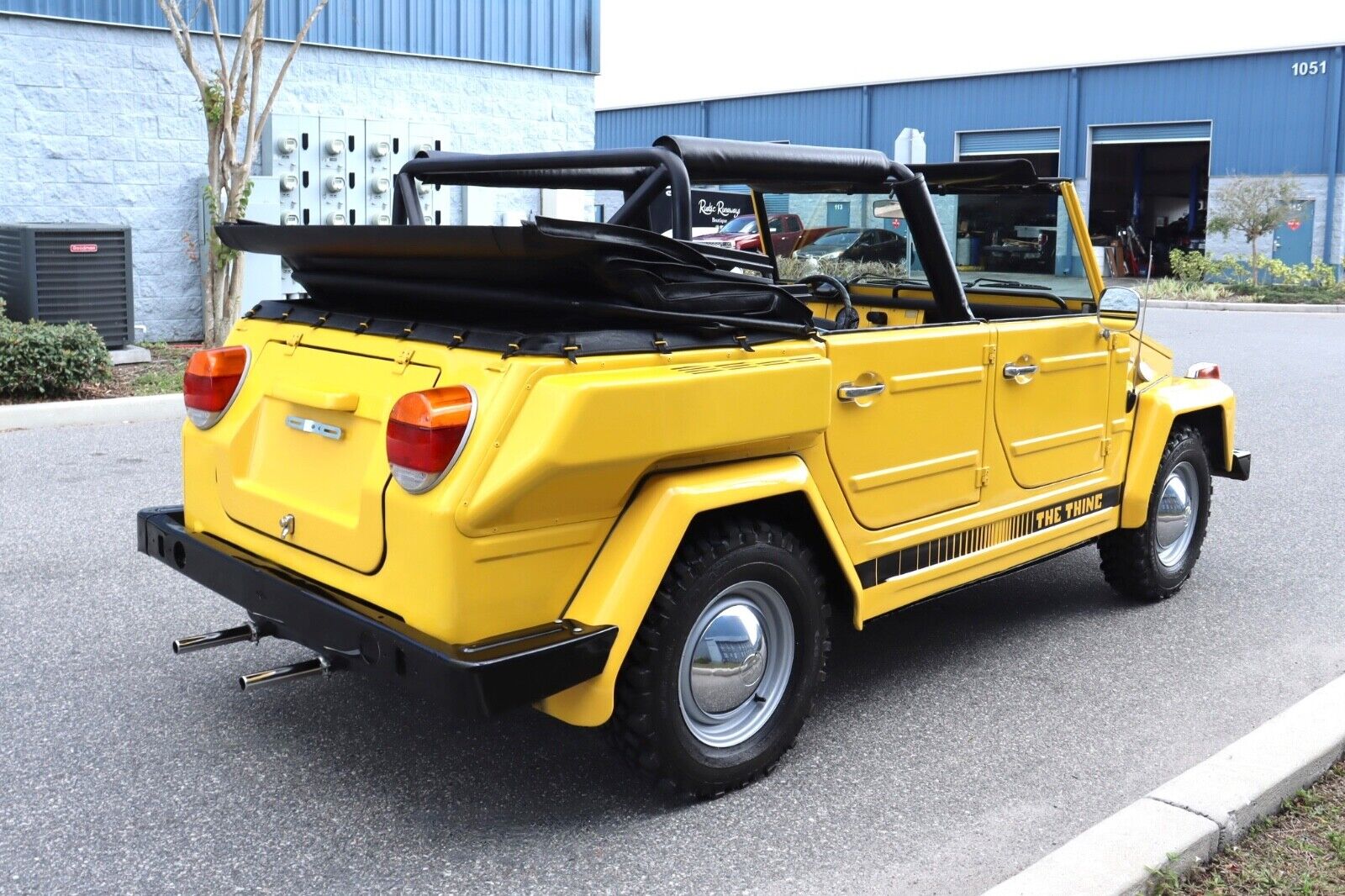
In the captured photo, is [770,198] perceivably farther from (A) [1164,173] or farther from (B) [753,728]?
(A) [1164,173]

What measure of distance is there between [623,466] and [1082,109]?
114ft

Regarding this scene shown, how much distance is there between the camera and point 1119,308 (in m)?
4.96

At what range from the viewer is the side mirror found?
4910mm

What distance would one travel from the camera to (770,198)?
548 centimetres

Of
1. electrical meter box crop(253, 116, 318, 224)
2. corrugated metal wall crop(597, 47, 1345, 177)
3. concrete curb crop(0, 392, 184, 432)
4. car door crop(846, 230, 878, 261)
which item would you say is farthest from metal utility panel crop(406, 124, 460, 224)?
corrugated metal wall crop(597, 47, 1345, 177)

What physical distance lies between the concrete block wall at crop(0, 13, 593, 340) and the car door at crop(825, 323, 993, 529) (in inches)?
438

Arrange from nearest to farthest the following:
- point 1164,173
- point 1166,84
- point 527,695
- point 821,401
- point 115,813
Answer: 1. point 527,695
2. point 115,813
3. point 821,401
4. point 1166,84
5. point 1164,173

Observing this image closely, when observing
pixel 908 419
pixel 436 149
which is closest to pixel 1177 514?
pixel 908 419

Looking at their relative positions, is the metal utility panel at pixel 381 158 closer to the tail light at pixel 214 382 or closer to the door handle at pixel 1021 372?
the tail light at pixel 214 382

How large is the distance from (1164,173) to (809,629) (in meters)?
43.5

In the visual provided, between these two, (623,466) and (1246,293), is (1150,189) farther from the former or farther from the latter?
(623,466)

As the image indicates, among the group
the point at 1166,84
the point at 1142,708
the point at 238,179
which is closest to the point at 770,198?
the point at 1142,708

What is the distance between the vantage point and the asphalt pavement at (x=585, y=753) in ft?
10.7

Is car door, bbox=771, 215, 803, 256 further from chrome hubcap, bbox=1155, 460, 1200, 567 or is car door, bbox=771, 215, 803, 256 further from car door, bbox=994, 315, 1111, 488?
chrome hubcap, bbox=1155, 460, 1200, 567
